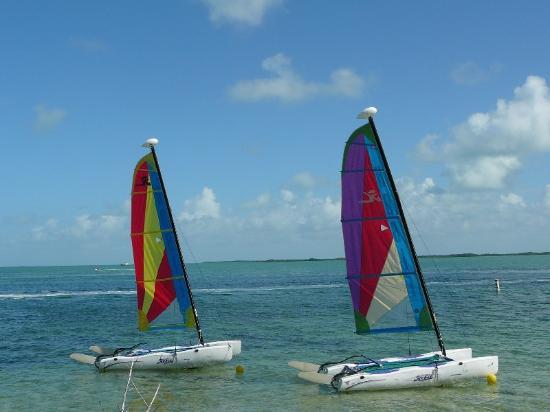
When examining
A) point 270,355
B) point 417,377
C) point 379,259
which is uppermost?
point 379,259

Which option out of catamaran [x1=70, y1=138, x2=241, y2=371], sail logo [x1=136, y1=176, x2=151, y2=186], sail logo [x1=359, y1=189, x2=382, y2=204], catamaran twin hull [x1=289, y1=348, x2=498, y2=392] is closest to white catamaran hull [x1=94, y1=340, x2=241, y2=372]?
catamaran [x1=70, y1=138, x2=241, y2=371]

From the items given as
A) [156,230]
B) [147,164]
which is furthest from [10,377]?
[147,164]

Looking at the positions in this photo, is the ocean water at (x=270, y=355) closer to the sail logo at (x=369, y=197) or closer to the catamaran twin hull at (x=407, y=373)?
the catamaran twin hull at (x=407, y=373)

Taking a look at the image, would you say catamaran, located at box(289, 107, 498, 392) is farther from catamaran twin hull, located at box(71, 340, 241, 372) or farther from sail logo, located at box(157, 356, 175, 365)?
sail logo, located at box(157, 356, 175, 365)

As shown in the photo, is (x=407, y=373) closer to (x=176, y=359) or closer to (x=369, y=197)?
(x=369, y=197)

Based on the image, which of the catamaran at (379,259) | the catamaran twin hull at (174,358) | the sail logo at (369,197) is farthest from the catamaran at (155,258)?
the sail logo at (369,197)

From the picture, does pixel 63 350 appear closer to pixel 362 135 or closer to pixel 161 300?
pixel 161 300

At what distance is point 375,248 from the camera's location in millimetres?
22969

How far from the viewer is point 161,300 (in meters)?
29.2

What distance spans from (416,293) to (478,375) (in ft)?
12.9

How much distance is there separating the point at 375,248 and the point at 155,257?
11858 mm

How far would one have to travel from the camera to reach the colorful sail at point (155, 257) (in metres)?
29.0

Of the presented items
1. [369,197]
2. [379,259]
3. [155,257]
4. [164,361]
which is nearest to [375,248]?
[379,259]

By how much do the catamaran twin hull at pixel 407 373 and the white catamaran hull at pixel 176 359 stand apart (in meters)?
5.39
